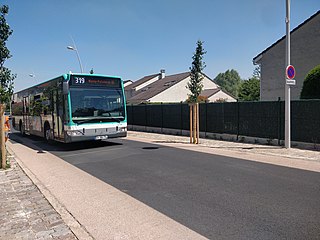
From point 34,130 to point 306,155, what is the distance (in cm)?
1380

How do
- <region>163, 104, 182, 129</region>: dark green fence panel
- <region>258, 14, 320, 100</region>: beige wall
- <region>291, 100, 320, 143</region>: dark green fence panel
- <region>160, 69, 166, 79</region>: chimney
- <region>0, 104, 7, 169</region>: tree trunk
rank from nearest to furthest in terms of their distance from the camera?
<region>0, 104, 7, 169</region>: tree trunk < <region>291, 100, 320, 143</region>: dark green fence panel < <region>163, 104, 182, 129</region>: dark green fence panel < <region>258, 14, 320, 100</region>: beige wall < <region>160, 69, 166, 79</region>: chimney

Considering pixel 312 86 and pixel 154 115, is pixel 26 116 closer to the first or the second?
pixel 154 115

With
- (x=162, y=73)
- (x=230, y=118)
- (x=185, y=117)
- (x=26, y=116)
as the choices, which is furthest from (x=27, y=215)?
(x=162, y=73)

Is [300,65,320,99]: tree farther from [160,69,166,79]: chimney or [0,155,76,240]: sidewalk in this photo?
[160,69,166,79]: chimney

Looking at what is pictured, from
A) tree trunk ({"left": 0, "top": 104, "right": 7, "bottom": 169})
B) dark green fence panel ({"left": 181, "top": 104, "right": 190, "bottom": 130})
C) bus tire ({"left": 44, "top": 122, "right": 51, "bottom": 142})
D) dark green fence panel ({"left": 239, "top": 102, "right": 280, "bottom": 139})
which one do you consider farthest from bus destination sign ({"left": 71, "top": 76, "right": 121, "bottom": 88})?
dark green fence panel ({"left": 181, "top": 104, "right": 190, "bottom": 130})

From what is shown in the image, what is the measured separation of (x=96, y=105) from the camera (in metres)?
11.5

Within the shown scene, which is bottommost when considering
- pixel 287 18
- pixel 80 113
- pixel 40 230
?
→ pixel 40 230

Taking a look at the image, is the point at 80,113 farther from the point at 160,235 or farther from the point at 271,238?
the point at 271,238

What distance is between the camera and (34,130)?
1602 cm

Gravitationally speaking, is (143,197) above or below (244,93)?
below

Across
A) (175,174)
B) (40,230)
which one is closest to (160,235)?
(40,230)

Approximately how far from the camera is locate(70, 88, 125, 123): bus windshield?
1095cm

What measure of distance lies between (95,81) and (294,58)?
15.0 m

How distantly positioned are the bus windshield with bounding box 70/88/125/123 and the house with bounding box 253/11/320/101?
1350 centimetres
